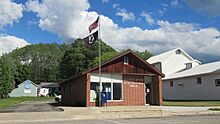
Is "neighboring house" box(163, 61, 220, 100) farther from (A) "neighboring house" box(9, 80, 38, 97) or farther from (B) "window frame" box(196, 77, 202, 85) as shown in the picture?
(A) "neighboring house" box(9, 80, 38, 97)

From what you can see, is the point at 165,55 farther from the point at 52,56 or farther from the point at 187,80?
the point at 52,56

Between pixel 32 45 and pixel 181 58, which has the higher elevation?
pixel 32 45

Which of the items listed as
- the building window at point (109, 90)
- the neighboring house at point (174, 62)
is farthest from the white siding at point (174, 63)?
the building window at point (109, 90)

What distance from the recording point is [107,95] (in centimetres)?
2778

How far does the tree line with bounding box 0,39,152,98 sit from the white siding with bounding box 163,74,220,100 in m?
32.0

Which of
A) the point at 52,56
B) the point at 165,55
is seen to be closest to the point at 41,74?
the point at 52,56

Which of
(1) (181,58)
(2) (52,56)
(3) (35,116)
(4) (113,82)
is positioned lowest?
(3) (35,116)

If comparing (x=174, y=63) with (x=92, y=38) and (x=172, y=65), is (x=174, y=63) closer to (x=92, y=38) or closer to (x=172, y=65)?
(x=172, y=65)

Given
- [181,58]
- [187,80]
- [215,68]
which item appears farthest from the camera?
[181,58]

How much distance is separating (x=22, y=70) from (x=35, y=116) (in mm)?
83145

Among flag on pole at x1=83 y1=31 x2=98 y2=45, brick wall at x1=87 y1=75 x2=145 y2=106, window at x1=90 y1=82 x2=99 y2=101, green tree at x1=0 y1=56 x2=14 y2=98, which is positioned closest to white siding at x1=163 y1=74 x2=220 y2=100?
brick wall at x1=87 y1=75 x2=145 y2=106

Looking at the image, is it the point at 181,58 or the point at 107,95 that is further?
the point at 181,58

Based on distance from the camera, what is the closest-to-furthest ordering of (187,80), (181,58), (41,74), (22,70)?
1. (187,80)
2. (181,58)
3. (22,70)
4. (41,74)

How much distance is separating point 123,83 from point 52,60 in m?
90.6
